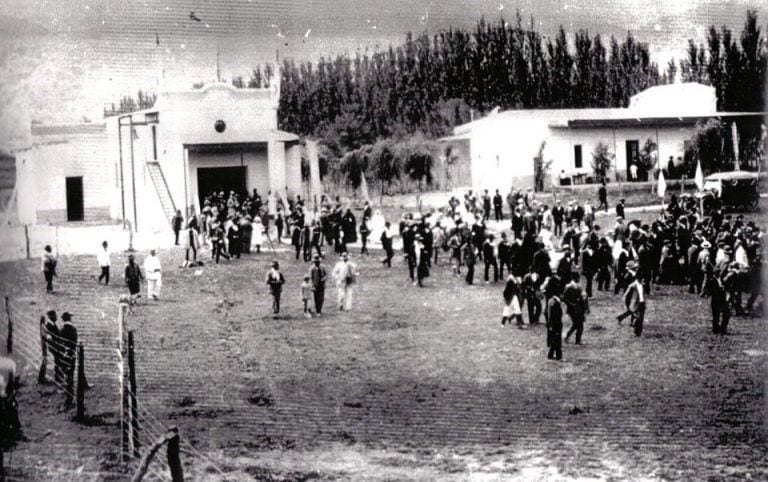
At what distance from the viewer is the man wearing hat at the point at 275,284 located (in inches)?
307

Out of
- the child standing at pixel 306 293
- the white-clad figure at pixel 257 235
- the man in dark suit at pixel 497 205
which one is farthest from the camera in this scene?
the man in dark suit at pixel 497 205

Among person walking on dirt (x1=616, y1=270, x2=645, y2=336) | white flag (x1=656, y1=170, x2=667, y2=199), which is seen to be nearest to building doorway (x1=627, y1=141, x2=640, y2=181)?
white flag (x1=656, y1=170, x2=667, y2=199)

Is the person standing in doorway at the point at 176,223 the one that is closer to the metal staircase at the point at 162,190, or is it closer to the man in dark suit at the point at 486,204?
the metal staircase at the point at 162,190

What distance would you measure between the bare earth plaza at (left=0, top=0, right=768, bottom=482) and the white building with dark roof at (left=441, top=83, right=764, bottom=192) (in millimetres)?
1337

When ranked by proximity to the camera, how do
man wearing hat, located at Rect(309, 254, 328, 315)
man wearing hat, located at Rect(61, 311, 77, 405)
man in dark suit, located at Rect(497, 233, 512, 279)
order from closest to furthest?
man wearing hat, located at Rect(61, 311, 77, 405) → man wearing hat, located at Rect(309, 254, 328, 315) → man in dark suit, located at Rect(497, 233, 512, 279)

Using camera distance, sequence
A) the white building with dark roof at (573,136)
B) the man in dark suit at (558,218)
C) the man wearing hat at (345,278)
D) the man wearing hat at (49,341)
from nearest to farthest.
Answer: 1. the man wearing hat at (49,341)
2. the man wearing hat at (345,278)
3. the white building with dark roof at (573,136)
4. the man in dark suit at (558,218)

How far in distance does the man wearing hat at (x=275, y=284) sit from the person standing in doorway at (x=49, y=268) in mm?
1951

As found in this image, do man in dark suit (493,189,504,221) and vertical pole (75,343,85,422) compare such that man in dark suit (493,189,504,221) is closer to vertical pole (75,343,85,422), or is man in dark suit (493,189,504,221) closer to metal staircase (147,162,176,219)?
metal staircase (147,162,176,219)

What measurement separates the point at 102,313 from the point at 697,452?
497 cm

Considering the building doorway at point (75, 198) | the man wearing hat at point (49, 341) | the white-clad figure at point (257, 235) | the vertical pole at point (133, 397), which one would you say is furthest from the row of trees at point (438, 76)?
the man wearing hat at point (49, 341)

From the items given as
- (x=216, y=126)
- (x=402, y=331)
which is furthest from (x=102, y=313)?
(x=402, y=331)

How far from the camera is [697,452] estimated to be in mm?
6457

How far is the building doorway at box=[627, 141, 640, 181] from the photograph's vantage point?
1598cm

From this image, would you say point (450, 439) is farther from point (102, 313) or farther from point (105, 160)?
point (105, 160)
